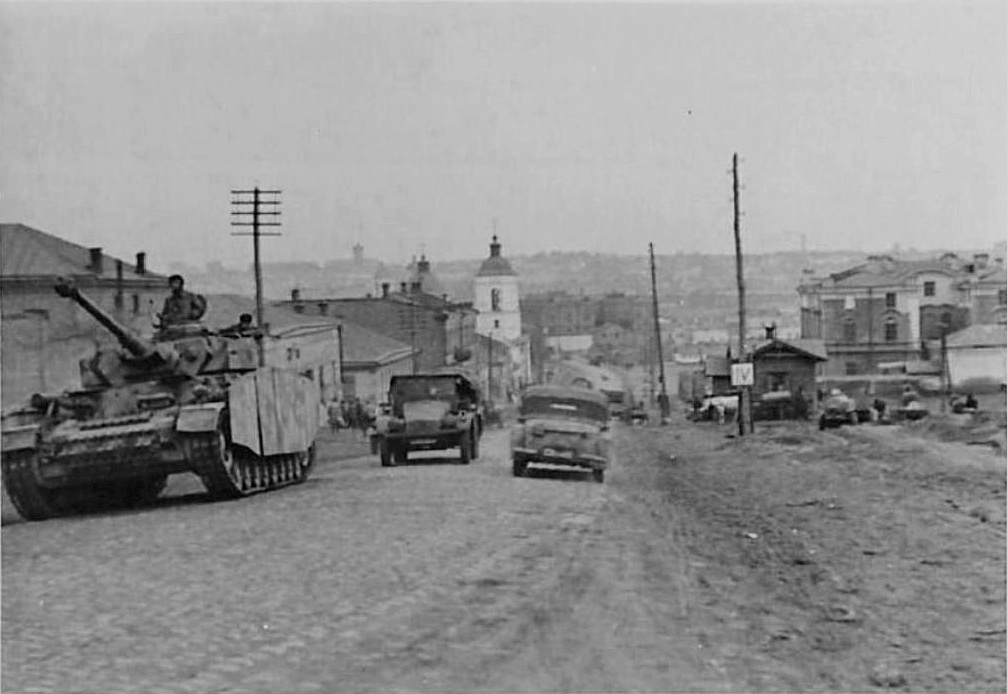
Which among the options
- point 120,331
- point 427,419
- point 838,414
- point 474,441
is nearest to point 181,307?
point 120,331

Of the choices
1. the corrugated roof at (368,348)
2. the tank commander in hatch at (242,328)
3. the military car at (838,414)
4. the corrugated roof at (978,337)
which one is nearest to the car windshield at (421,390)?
the tank commander in hatch at (242,328)

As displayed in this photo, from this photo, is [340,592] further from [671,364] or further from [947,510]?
[671,364]

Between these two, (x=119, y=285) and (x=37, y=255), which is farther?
(x=119, y=285)

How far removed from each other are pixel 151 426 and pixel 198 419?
0.50 m

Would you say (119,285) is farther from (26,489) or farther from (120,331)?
(26,489)

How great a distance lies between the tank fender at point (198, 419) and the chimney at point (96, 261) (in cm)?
569

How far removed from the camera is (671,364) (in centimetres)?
6438

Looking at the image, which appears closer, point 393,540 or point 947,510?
point 393,540

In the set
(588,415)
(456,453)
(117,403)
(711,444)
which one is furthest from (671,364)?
(117,403)

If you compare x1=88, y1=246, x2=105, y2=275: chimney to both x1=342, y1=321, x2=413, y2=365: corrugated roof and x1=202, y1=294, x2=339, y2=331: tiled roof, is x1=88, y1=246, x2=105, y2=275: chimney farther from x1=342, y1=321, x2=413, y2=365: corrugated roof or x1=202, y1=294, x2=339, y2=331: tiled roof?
x1=342, y1=321, x2=413, y2=365: corrugated roof

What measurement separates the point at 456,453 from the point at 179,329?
9189 mm

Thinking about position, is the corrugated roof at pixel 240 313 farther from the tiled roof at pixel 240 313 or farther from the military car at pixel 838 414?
the military car at pixel 838 414

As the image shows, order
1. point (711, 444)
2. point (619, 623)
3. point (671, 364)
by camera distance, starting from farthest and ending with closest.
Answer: point (671, 364) < point (711, 444) < point (619, 623)

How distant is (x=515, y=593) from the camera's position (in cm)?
916
